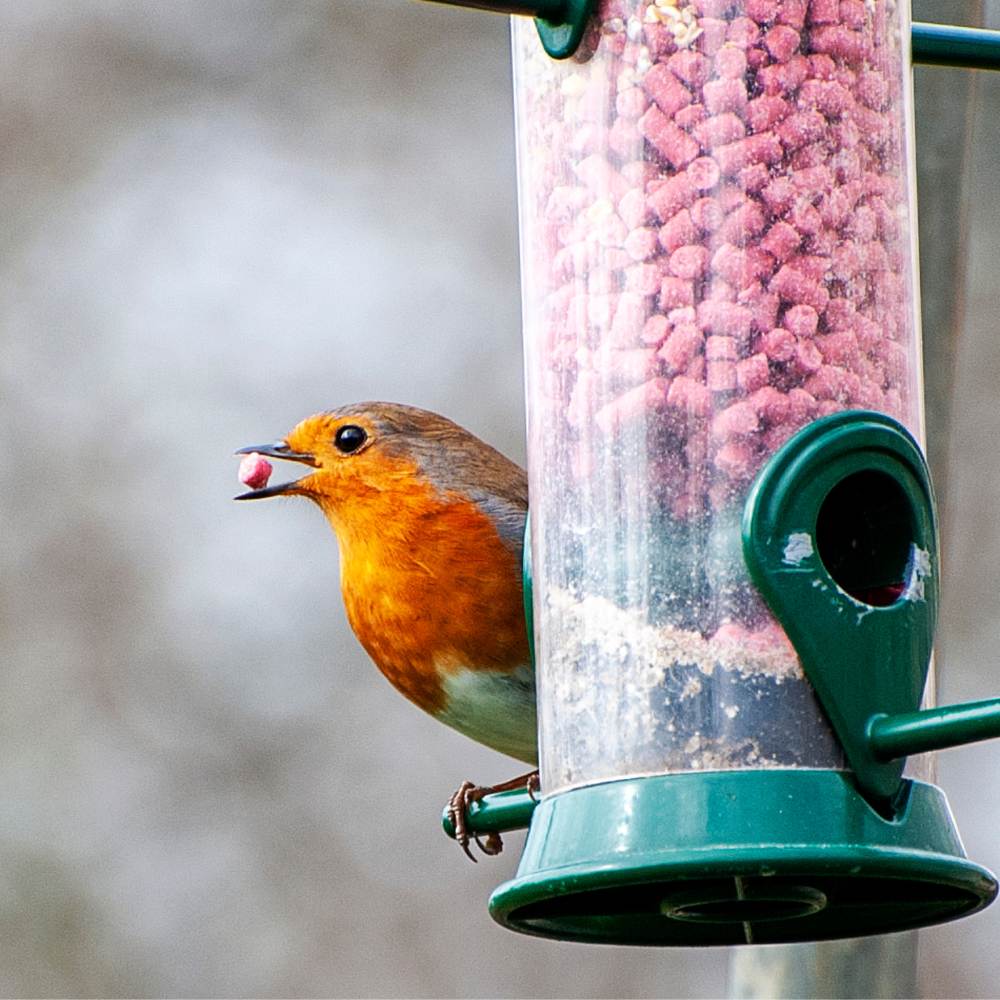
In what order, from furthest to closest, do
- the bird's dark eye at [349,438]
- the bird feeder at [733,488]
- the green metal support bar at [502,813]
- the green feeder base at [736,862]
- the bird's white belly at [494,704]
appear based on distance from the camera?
the bird's dark eye at [349,438], the bird's white belly at [494,704], the green metal support bar at [502,813], the bird feeder at [733,488], the green feeder base at [736,862]

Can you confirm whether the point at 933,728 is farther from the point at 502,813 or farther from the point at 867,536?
the point at 502,813

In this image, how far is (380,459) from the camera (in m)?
5.42

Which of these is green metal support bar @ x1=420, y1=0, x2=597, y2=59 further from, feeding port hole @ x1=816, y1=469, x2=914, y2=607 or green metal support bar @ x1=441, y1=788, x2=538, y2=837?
green metal support bar @ x1=441, y1=788, x2=538, y2=837

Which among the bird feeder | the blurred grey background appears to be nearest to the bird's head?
the bird feeder

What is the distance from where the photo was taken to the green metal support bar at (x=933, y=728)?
10.7 ft

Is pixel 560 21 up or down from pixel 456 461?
up

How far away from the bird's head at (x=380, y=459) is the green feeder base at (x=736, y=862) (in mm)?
1538

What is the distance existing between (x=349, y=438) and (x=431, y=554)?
0.49m

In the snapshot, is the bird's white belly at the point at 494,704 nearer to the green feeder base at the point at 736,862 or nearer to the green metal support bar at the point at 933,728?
the green feeder base at the point at 736,862

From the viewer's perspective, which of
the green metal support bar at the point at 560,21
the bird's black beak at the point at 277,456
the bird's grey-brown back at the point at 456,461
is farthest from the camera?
the bird's black beak at the point at 277,456

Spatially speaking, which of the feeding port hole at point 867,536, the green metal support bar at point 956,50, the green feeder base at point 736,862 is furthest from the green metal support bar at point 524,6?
the green feeder base at point 736,862

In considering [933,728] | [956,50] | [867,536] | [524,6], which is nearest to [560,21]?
[524,6]

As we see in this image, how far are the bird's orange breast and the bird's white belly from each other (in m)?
0.02

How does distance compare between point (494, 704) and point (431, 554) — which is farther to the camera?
point (431, 554)
